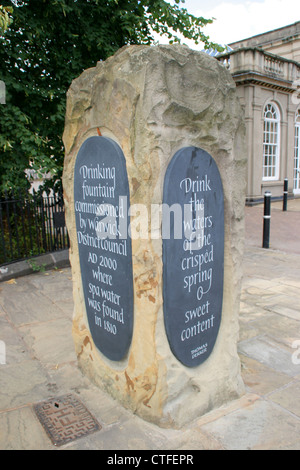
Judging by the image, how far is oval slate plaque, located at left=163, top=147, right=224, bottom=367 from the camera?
2359 mm

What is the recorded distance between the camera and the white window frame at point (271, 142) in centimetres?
1550

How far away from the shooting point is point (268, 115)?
15508 mm

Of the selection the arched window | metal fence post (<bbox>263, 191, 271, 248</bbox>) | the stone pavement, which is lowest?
the stone pavement

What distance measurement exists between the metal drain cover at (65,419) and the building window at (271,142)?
571 inches

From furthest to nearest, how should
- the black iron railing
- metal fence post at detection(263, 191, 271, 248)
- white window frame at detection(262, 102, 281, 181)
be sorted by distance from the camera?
white window frame at detection(262, 102, 281, 181) < metal fence post at detection(263, 191, 271, 248) < the black iron railing

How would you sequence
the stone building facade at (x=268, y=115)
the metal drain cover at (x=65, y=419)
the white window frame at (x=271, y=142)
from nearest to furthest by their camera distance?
the metal drain cover at (x=65, y=419) < the stone building facade at (x=268, y=115) < the white window frame at (x=271, y=142)

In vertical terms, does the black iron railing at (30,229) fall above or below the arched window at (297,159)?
below

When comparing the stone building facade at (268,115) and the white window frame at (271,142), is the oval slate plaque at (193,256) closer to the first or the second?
the stone building facade at (268,115)

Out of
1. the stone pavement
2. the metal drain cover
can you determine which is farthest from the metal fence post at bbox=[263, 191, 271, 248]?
the metal drain cover

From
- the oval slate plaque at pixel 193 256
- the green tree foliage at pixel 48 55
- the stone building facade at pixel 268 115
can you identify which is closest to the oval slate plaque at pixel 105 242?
the oval slate plaque at pixel 193 256

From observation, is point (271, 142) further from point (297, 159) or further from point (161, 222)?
point (161, 222)

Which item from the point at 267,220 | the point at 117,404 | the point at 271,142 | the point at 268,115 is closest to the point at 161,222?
the point at 117,404

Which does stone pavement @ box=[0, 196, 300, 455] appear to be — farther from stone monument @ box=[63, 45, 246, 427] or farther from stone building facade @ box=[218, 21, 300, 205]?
stone building facade @ box=[218, 21, 300, 205]

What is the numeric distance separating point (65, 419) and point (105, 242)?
1.23 metres
